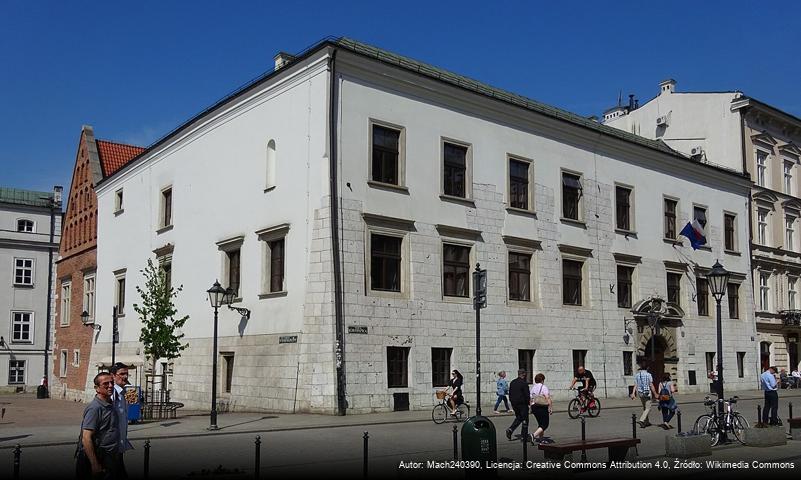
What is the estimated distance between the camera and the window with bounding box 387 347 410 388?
90.4ft

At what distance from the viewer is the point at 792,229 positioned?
49719mm

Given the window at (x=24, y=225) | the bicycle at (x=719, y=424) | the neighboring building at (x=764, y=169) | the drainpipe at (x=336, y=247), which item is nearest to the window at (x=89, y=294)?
the window at (x=24, y=225)

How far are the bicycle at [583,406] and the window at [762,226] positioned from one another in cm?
2562

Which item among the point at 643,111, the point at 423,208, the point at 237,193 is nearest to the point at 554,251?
the point at 423,208

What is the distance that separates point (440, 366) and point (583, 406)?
5.52m

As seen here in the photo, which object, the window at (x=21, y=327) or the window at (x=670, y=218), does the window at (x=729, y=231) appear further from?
the window at (x=21, y=327)

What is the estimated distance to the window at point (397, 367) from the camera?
2756 centimetres

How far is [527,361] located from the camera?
32.0 m

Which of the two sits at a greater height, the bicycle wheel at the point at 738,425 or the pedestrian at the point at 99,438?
the pedestrian at the point at 99,438

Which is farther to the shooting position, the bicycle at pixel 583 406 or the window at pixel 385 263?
the window at pixel 385 263

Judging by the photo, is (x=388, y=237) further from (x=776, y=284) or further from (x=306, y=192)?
(x=776, y=284)

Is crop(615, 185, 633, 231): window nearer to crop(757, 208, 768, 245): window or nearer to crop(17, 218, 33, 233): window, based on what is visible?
crop(757, 208, 768, 245): window

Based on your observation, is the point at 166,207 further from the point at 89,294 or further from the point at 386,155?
the point at 386,155

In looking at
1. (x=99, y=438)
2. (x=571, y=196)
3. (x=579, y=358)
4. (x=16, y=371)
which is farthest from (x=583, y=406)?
(x=16, y=371)
